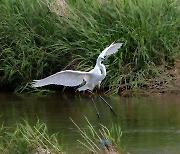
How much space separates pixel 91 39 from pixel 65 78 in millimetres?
2321

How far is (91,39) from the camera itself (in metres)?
13.4

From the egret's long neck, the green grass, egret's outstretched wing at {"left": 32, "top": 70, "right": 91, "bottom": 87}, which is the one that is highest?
the egret's long neck

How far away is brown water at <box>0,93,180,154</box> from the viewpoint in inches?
365

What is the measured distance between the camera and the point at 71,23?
13.8 metres

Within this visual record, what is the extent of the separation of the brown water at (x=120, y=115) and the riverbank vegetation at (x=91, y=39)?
0.51 meters

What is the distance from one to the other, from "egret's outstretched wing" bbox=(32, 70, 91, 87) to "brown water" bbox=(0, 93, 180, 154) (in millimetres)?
539

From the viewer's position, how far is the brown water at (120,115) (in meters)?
9.26

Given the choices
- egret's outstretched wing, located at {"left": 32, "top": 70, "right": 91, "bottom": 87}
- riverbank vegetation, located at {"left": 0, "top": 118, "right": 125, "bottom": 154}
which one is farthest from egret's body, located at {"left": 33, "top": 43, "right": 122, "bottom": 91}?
riverbank vegetation, located at {"left": 0, "top": 118, "right": 125, "bottom": 154}

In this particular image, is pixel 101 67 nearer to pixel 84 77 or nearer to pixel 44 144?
pixel 84 77

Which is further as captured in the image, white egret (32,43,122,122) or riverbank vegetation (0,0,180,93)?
riverbank vegetation (0,0,180,93)

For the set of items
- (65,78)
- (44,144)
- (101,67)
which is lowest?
A: (44,144)

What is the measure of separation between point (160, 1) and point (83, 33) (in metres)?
1.53

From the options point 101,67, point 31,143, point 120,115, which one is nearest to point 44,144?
point 31,143

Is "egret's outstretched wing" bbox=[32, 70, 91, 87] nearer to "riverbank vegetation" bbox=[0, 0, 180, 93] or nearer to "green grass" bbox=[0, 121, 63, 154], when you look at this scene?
"riverbank vegetation" bbox=[0, 0, 180, 93]
